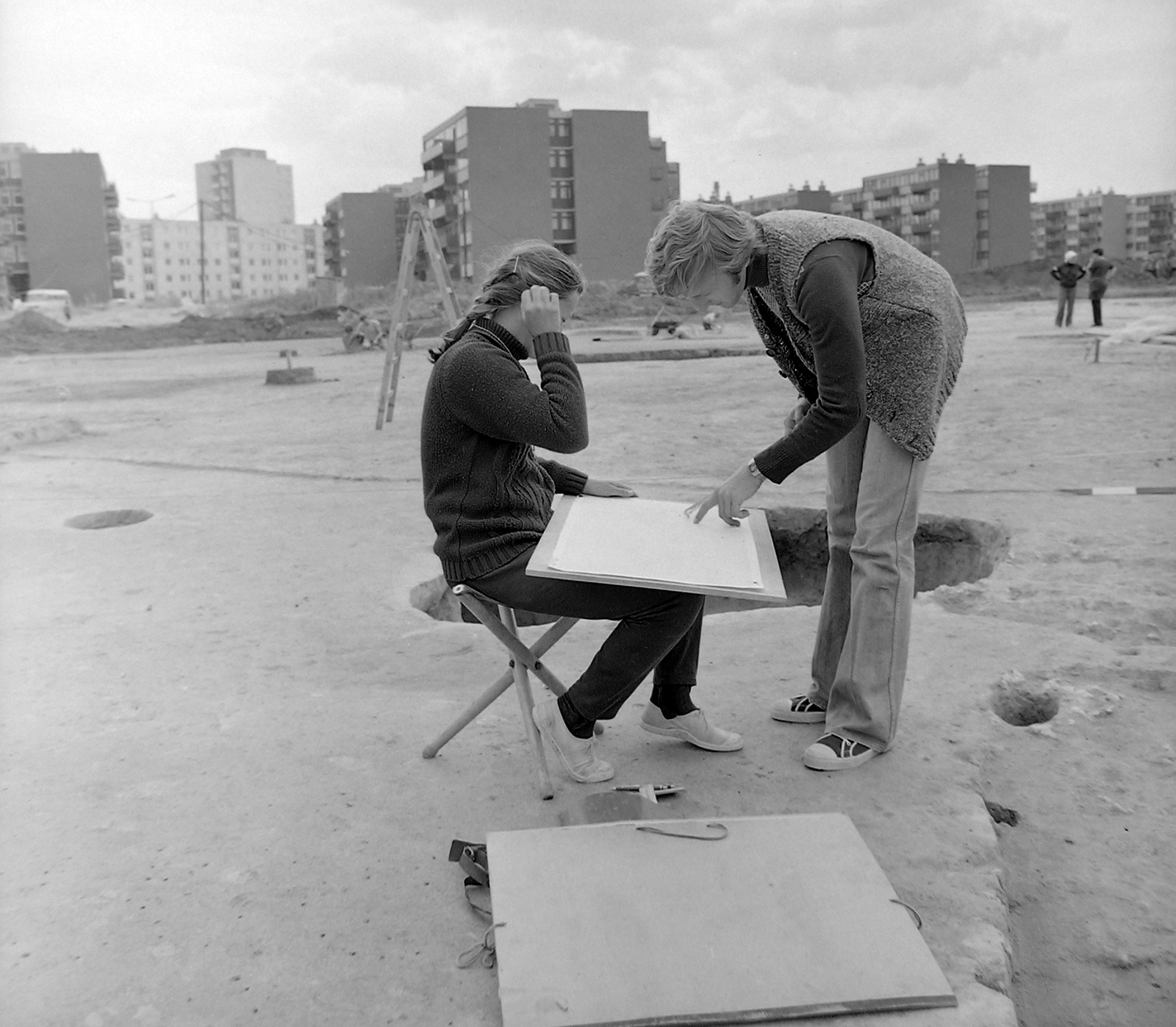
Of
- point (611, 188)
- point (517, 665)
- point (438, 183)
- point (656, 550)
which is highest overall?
point (438, 183)

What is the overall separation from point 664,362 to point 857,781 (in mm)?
13943

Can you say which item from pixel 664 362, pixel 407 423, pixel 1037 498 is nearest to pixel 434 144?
pixel 664 362

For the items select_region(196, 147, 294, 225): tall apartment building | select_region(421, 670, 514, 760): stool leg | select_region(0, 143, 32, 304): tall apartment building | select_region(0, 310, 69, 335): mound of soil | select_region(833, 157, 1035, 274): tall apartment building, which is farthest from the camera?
select_region(196, 147, 294, 225): tall apartment building

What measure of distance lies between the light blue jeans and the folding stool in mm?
775

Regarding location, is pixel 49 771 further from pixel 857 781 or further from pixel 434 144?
pixel 434 144

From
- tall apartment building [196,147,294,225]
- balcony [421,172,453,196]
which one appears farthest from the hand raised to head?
tall apartment building [196,147,294,225]

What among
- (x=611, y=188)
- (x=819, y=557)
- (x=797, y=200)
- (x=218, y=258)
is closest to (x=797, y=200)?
(x=797, y=200)

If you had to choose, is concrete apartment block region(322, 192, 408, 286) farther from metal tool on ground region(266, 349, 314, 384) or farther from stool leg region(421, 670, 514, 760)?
stool leg region(421, 670, 514, 760)

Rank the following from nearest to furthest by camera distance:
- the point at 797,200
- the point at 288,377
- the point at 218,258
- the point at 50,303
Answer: the point at 288,377, the point at 50,303, the point at 797,200, the point at 218,258

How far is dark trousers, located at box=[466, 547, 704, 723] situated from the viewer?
8.70 feet

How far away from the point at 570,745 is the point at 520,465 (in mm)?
727

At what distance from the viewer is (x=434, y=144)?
198 ft

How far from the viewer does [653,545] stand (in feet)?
8.48

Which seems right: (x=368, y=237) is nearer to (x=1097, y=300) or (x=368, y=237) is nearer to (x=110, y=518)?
(x=1097, y=300)
